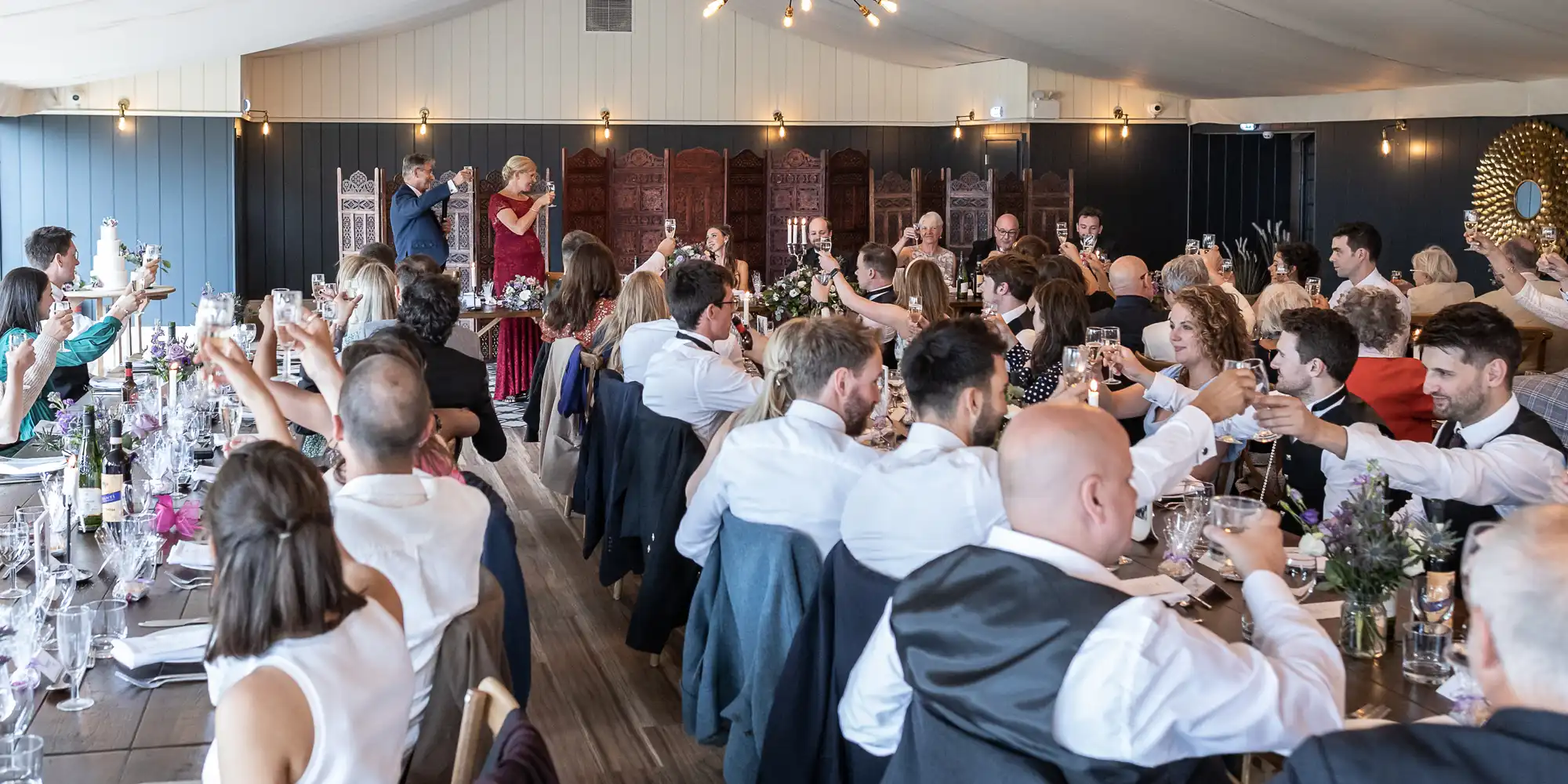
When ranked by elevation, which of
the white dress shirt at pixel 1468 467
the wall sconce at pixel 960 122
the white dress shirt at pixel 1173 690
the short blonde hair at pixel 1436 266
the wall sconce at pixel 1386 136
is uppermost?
the wall sconce at pixel 960 122

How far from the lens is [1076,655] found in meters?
1.94

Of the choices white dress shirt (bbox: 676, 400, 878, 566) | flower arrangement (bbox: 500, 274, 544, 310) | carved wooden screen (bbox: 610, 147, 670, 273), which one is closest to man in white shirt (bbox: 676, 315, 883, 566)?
white dress shirt (bbox: 676, 400, 878, 566)

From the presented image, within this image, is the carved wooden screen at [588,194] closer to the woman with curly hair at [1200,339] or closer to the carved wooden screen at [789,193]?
the carved wooden screen at [789,193]

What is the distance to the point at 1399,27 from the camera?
994 cm

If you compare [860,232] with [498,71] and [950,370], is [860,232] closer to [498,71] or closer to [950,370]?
[498,71]

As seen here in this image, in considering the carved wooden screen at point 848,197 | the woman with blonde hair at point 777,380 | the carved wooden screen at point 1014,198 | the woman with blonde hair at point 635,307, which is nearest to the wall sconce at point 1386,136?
the carved wooden screen at point 1014,198

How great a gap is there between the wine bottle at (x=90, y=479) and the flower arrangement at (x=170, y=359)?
113 centimetres

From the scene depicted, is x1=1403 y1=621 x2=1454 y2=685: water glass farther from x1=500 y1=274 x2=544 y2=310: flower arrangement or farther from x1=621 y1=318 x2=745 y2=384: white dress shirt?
x1=500 y1=274 x2=544 y2=310: flower arrangement

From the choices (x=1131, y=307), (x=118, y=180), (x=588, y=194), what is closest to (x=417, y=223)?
(x=588, y=194)

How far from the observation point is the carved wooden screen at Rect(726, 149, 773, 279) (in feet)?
48.4

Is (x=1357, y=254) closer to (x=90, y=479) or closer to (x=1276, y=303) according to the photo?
(x=1276, y=303)

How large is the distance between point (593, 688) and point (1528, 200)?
32.6ft

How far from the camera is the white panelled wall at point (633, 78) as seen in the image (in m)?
14.8

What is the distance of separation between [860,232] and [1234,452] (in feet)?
35.9
